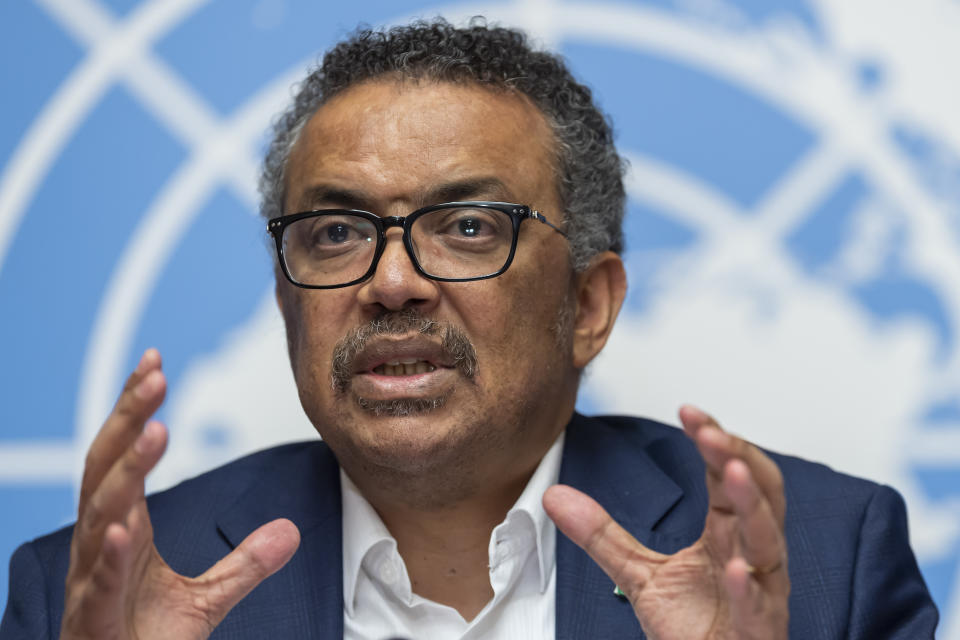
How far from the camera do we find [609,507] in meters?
2.15

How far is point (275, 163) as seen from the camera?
2.42m

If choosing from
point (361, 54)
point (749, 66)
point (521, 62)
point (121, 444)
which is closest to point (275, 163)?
point (361, 54)

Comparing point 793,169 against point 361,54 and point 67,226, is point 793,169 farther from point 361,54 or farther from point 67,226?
point 67,226

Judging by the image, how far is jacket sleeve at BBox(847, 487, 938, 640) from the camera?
1961 millimetres

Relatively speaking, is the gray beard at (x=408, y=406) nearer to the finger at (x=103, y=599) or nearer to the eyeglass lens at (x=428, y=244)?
the eyeglass lens at (x=428, y=244)

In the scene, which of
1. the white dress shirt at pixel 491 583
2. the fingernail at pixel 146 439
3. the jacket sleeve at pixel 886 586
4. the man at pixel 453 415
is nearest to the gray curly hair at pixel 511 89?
the man at pixel 453 415

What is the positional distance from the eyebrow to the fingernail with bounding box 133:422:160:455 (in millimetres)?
761

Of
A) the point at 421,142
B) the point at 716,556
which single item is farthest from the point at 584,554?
the point at 421,142

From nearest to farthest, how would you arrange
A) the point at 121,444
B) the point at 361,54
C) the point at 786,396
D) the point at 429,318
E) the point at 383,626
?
the point at 121,444, the point at 429,318, the point at 383,626, the point at 361,54, the point at 786,396

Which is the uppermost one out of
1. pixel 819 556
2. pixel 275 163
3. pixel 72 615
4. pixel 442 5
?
pixel 442 5

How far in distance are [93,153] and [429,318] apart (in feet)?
4.85

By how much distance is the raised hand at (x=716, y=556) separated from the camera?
1.41m

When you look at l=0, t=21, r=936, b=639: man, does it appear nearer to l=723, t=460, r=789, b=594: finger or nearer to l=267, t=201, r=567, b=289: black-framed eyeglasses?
l=267, t=201, r=567, b=289: black-framed eyeglasses

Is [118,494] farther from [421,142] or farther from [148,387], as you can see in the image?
[421,142]
